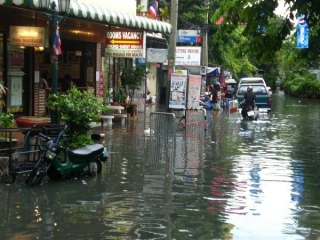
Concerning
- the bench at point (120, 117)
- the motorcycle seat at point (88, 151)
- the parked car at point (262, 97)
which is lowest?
the bench at point (120, 117)

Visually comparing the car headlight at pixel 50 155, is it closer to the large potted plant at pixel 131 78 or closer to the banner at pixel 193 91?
the banner at pixel 193 91

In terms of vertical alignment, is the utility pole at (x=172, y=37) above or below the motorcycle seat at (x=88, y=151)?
above

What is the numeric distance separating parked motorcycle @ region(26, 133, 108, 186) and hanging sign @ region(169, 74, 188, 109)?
1043cm

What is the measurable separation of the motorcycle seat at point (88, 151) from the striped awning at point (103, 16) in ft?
15.6

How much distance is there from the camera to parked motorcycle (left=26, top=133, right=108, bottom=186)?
11.0m

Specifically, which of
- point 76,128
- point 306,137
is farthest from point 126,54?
point 76,128

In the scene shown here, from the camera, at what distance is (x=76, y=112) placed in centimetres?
1312

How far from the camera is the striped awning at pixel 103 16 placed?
15415mm

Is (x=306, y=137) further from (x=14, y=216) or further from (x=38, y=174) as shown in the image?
(x=14, y=216)

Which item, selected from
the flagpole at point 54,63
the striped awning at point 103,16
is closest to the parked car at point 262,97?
the striped awning at point 103,16

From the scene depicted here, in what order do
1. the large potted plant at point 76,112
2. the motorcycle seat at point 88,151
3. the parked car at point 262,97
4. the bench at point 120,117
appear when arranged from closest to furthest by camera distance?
the motorcycle seat at point 88,151, the large potted plant at point 76,112, the bench at point 120,117, the parked car at point 262,97

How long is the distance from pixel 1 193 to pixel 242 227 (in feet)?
13.8

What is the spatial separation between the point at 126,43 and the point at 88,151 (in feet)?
36.2

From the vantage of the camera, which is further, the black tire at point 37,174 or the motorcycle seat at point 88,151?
the motorcycle seat at point 88,151
